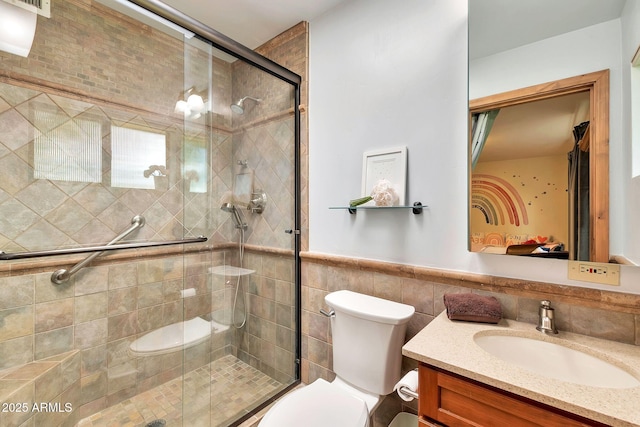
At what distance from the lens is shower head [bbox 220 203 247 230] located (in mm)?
1733

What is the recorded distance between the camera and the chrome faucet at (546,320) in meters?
1.00

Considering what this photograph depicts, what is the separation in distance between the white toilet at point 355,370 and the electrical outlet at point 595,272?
0.63m

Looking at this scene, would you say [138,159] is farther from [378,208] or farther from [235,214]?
[378,208]

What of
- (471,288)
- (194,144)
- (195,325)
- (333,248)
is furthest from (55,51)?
(471,288)

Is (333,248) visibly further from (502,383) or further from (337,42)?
(337,42)

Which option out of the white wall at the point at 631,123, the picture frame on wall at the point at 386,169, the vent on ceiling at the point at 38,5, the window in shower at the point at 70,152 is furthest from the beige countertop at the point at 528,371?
the vent on ceiling at the point at 38,5

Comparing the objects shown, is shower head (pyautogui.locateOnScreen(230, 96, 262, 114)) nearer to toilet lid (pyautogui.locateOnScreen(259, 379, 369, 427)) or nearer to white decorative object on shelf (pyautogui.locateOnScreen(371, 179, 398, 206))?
white decorative object on shelf (pyautogui.locateOnScreen(371, 179, 398, 206))

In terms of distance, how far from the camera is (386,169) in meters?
1.48

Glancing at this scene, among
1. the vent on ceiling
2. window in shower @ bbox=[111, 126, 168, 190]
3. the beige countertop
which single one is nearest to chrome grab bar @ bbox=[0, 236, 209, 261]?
window in shower @ bbox=[111, 126, 168, 190]

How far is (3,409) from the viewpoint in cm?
124

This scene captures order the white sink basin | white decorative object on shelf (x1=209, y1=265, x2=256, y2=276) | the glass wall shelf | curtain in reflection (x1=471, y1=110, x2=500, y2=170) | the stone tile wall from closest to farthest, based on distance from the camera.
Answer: the white sink basin
curtain in reflection (x1=471, y1=110, x2=500, y2=170)
the glass wall shelf
the stone tile wall
white decorative object on shelf (x1=209, y1=265, x2=256, y2=276)

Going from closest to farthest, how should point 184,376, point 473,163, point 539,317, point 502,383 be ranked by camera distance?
point 502,383, point 539,317, point 473,163, point 184,376

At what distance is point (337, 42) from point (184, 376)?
2.24 meters

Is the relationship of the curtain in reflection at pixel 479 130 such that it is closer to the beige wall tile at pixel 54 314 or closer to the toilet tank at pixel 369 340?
the toilet tank at pixel 369 340
